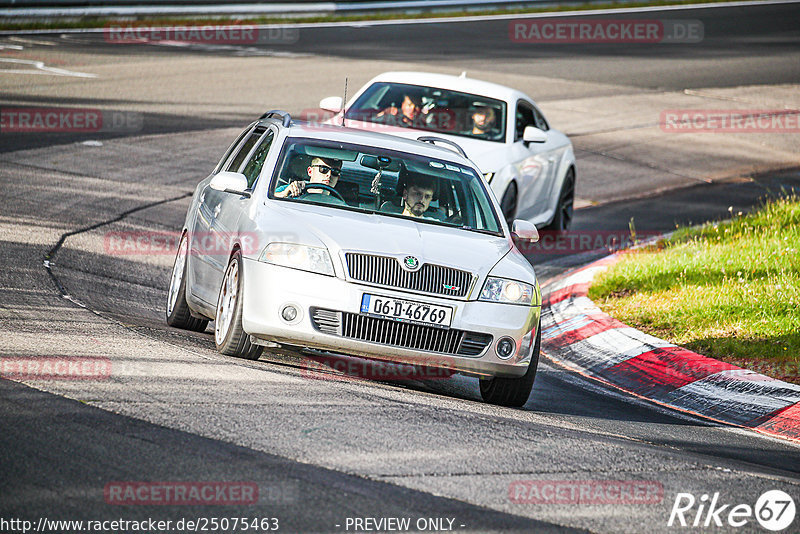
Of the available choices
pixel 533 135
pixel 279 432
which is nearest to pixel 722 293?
pixel 533 135

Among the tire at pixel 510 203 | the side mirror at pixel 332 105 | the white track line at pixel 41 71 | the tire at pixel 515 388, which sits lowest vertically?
the tire at pixel 515 388

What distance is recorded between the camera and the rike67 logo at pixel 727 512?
5.21m

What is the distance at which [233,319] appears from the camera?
7285 millimetres

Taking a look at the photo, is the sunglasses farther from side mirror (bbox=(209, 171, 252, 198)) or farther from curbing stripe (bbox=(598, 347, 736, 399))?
curbing stripe (bbox=(598, 347, 736, 399))

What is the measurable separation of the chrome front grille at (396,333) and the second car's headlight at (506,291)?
0.27m

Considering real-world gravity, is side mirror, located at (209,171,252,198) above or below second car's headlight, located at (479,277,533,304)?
above

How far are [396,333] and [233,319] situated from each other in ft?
3.41

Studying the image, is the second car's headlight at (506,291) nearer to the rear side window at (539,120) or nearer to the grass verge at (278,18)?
the rear side window at (539,120)

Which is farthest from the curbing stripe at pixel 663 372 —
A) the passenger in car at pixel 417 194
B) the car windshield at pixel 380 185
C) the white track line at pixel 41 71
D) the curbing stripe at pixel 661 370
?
the white track line at pixel 41 71

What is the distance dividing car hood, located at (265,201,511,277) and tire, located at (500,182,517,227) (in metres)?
4.45

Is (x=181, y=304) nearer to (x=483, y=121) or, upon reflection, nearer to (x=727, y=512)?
(x=727, y=512)

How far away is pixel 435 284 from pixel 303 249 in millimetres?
832

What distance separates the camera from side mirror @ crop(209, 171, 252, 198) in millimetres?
7883

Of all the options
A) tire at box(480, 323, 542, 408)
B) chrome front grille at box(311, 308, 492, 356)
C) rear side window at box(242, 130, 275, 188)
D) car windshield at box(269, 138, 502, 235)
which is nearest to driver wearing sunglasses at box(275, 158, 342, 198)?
car windshield at box(269, 138, 502, 235)
